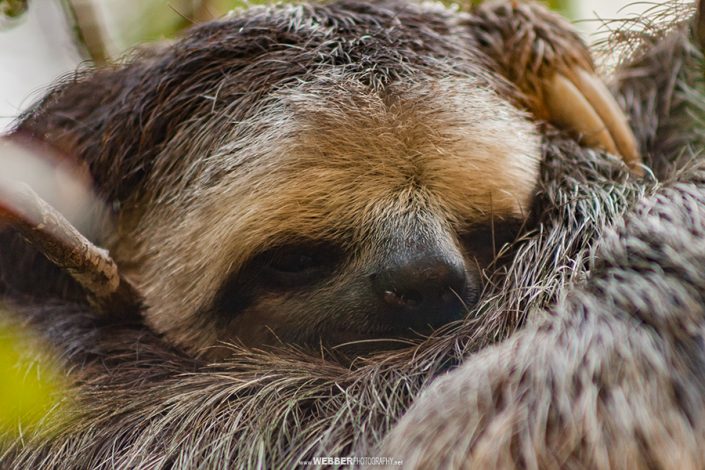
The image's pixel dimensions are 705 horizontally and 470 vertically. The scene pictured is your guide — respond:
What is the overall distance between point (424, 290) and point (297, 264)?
1.91ft

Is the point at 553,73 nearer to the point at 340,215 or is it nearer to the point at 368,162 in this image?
the point at 368,162

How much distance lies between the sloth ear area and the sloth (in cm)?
1

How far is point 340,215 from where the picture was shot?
10.2ft

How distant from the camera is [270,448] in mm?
2859

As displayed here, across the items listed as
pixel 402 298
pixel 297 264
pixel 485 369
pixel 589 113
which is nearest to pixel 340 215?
pixel 297 264

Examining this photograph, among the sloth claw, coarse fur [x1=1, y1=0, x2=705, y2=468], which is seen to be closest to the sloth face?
coarse fur [x1=1, y1=0, x2=705, y2=468]

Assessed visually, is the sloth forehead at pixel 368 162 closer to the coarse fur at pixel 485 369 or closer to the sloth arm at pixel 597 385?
the coarse fur at pixel 485 369

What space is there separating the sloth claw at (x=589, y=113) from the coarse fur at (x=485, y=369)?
0.39 ft

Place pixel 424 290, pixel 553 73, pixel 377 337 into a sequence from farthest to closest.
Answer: pixel 553 73
pixel 377 337
pixel 424 290

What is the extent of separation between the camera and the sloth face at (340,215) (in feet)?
9.90

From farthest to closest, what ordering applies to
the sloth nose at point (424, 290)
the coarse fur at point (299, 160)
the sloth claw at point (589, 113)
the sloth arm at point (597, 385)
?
the sloth claw at point (589, 113) < the coarse fur at point (299, 160) < the sloth nose at point (424, 290) < the sloth arm at point (597, 385)

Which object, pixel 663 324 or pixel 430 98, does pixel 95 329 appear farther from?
pixel 663 324

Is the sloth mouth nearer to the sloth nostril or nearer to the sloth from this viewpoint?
the sloth

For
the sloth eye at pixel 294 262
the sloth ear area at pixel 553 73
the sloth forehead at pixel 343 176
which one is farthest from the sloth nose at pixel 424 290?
the sloth ear area at pixel 553 73
